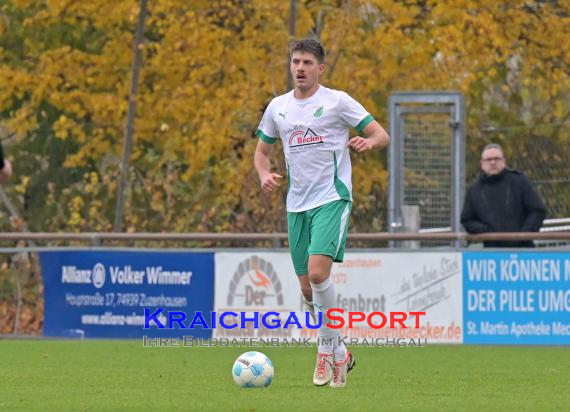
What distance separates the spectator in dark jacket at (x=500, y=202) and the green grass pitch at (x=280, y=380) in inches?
50.7

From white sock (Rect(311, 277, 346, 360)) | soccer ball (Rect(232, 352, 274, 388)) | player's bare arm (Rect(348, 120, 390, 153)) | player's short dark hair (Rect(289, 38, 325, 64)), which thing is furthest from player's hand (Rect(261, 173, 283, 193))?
soccer ball (Rect(232, 352, 274, 388))

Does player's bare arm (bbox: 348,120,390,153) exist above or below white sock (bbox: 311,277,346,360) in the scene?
above

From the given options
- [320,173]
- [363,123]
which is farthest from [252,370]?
[363,123]

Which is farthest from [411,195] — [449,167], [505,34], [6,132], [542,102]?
[6,132]

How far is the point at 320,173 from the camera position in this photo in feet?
33.4

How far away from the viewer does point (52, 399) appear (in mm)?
9094

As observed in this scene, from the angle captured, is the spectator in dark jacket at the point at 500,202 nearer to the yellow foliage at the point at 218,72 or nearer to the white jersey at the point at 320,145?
the yellow foliage at the point at 218,72

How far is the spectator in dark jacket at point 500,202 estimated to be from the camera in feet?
49.6

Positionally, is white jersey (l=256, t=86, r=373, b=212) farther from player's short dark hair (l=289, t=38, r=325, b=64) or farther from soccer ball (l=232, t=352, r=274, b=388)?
soccer ball (l=232, t=352, r=274, b=388)

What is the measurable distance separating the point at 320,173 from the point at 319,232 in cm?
41

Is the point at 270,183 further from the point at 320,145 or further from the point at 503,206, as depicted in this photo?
the point at 503,206

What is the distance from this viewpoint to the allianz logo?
53.8ft

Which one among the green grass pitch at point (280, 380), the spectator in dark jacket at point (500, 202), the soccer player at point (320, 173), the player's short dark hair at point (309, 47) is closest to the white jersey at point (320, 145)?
the soccer player at point (320, 173)

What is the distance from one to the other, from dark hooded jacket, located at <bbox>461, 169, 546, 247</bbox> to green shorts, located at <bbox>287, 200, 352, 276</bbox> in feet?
16.9
